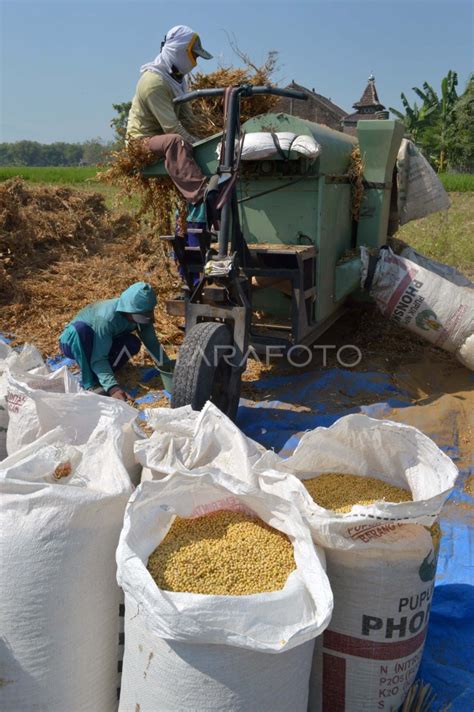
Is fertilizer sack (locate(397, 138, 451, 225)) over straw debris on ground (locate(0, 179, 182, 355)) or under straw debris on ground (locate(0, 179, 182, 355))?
over

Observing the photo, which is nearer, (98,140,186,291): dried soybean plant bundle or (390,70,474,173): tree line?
(98,140,186,291): dried soybean plant bundle

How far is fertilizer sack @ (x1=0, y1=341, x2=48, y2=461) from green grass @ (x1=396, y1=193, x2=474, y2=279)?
746 cm

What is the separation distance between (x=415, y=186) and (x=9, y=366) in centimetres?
433

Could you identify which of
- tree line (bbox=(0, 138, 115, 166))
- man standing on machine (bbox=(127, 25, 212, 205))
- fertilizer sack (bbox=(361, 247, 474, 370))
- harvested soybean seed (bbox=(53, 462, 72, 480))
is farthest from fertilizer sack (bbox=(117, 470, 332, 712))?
tree line (bbox=(0, 138, 115, 166))

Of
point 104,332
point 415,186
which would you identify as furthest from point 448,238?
point 104,332

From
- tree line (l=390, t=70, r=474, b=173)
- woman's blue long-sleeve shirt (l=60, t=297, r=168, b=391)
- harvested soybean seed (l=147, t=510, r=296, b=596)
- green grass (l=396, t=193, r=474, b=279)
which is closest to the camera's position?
harvested soybean seed (l=147, t=510, r=296, b=596)

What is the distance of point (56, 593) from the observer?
176 cm

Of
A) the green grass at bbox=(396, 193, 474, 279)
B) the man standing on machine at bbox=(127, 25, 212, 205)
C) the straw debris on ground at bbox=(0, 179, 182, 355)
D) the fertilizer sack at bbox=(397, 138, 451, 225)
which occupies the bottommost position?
the green grass at bbox=(396, 193, 474, 279)

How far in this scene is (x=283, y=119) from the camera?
430 cm

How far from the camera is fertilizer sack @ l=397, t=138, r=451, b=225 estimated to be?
18.7 ft

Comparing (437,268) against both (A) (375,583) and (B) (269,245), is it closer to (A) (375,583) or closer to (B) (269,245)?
(B) (269,245)

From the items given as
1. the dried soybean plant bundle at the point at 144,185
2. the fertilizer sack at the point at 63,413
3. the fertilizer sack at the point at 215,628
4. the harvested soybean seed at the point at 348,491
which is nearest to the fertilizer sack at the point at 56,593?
the fertilizer sack at the point at 215,628

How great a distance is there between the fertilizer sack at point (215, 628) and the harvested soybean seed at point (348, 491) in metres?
0.27

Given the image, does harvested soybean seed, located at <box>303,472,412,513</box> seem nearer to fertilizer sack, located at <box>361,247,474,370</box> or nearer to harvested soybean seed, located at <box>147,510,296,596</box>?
harvested soybean seed, located at <box>147,510,296,596</box>
